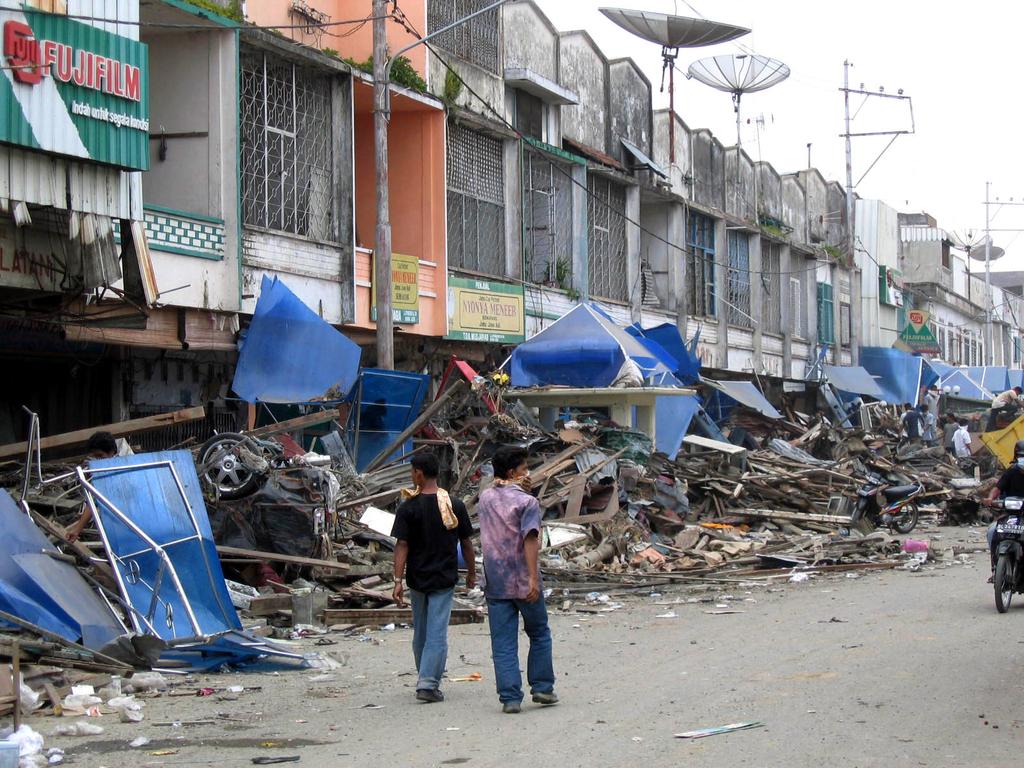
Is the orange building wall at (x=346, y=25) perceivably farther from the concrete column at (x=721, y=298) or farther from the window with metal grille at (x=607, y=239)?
the concrete column at (x=721, y=298)

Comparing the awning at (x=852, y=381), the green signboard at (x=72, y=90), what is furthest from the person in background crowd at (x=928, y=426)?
the green signboard at (x=72, y=90)

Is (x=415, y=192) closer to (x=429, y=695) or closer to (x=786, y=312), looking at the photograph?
(x=429, y=695)

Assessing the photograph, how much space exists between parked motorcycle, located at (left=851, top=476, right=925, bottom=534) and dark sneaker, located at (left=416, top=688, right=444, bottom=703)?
13179mm

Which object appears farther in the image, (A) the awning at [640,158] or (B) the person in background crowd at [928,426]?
(B) the person in background crowd at [928,426]

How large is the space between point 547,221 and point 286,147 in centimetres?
858

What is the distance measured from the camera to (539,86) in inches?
958

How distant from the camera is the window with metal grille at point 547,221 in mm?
25047

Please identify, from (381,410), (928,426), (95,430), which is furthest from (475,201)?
(928,426)

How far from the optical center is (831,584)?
1473cm

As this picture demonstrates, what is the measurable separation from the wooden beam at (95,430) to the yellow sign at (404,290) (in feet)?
19.9

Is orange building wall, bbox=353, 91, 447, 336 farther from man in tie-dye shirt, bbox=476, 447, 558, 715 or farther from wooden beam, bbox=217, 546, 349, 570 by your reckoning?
man in tie-dye shirt, bbox=476, 447, 558, 715

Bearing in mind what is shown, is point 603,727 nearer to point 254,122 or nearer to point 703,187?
point 254,122

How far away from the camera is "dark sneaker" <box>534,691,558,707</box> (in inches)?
305

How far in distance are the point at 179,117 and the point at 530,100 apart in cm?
975
